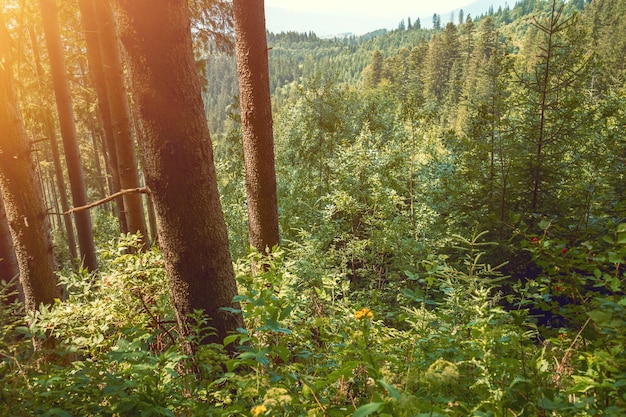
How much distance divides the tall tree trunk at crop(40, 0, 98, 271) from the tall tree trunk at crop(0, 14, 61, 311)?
3085 mm

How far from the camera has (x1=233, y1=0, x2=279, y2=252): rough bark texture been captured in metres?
4.48

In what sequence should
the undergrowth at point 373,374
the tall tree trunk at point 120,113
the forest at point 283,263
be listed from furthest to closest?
the tall tree trunk at point 120,113
the forest at point 283,263
the undergrowth at point 373,374

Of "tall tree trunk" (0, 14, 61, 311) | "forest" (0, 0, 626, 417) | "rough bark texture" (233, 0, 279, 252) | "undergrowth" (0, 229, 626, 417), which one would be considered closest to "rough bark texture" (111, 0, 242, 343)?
"forest" (0, 0, 626, 417)

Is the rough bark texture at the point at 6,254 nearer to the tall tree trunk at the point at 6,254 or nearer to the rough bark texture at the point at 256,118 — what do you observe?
the tall tree trunk at the point at 6,254

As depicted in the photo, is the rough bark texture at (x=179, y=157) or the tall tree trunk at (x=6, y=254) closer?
the rough bark texture at (x=179, y=157)

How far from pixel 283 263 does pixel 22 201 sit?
10.6ft

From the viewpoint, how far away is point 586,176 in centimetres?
664

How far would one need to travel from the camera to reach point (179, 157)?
9.07 ft

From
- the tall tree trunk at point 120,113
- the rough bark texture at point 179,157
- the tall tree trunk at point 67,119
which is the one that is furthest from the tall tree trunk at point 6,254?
the rough bark texture at point 179,157

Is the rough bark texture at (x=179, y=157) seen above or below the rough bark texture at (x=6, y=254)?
above

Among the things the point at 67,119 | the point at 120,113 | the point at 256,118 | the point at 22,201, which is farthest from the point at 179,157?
the point at 67,119

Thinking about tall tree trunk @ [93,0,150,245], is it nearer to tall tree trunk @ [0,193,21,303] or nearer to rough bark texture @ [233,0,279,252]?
tall tree trunk @ [0,193,21,303]

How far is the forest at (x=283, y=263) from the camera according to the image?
189cm

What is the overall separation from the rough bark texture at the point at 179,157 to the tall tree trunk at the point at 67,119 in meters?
5.59
